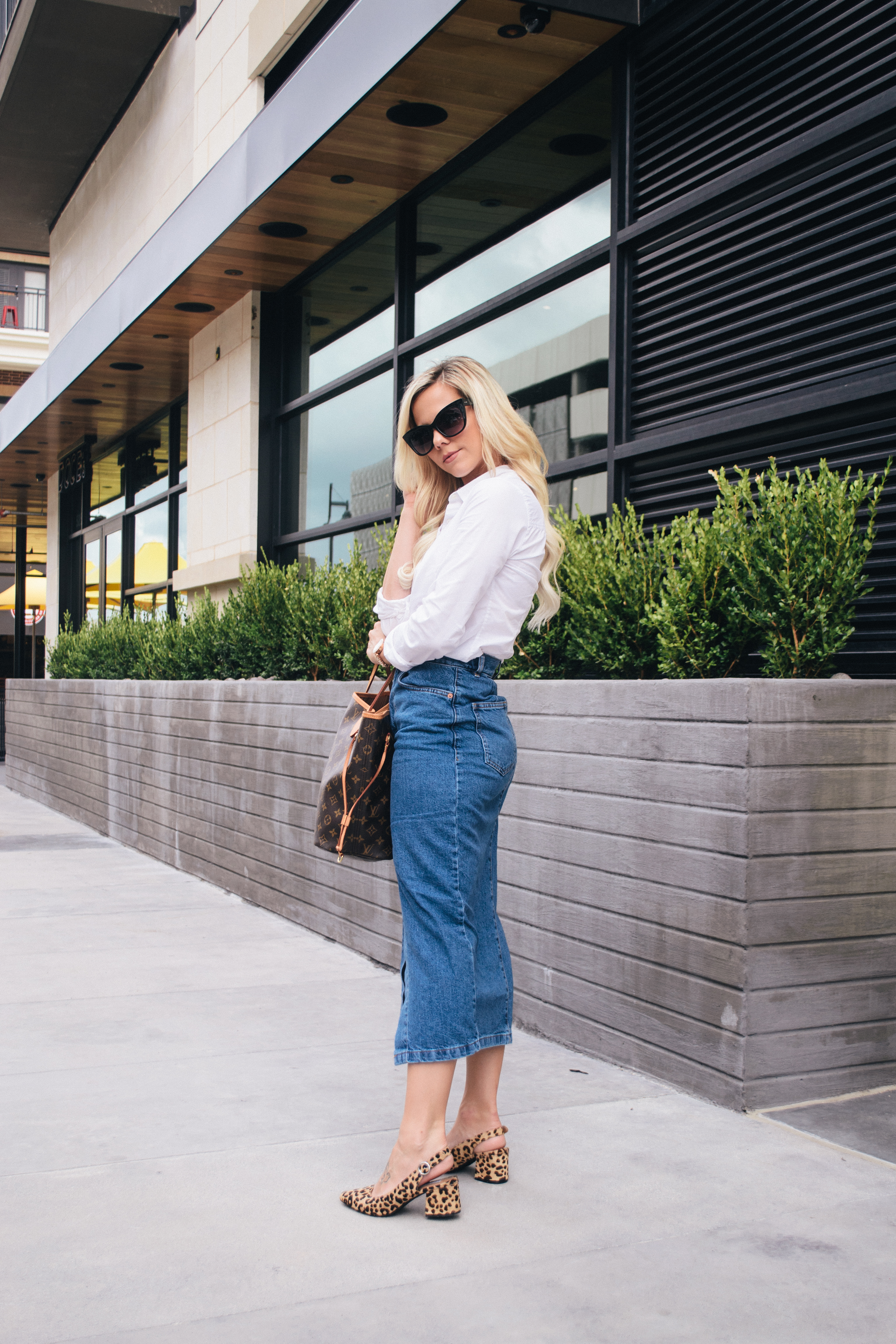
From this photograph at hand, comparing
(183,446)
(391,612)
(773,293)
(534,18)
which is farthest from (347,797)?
(183,446)

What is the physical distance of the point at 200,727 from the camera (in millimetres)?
8398

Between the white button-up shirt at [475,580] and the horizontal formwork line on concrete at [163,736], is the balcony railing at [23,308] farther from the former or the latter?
the white button-up shirt at [475,580]

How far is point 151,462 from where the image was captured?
1548cm

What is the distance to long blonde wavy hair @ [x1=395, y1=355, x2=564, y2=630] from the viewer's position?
121 inches

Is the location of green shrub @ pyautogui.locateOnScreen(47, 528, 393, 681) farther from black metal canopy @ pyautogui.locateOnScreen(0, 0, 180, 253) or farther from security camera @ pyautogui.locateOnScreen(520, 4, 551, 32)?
black metal canopy @ pyautogui.locateOnScreen(0, 0, 180, 253)

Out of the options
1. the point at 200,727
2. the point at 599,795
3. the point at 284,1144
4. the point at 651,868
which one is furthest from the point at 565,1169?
the point at 200,727

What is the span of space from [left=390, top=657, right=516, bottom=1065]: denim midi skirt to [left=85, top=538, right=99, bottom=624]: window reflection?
15.2m

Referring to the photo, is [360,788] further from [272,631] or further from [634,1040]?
[272,631]

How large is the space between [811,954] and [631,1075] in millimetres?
735

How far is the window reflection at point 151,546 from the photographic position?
14516 mm

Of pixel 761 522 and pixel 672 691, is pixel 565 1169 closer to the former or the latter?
pixel 672 691

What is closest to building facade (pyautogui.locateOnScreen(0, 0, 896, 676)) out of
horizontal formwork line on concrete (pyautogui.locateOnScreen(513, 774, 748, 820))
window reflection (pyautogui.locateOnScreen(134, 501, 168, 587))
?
window reflection (pyautogui.locateOnScreen(134, 501, 168, 587))

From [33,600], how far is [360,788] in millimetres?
31515

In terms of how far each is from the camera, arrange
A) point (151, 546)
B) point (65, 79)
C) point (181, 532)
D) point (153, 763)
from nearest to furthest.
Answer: point (153, 763), point (181, 532), point (65, 79), point (151, 546)
